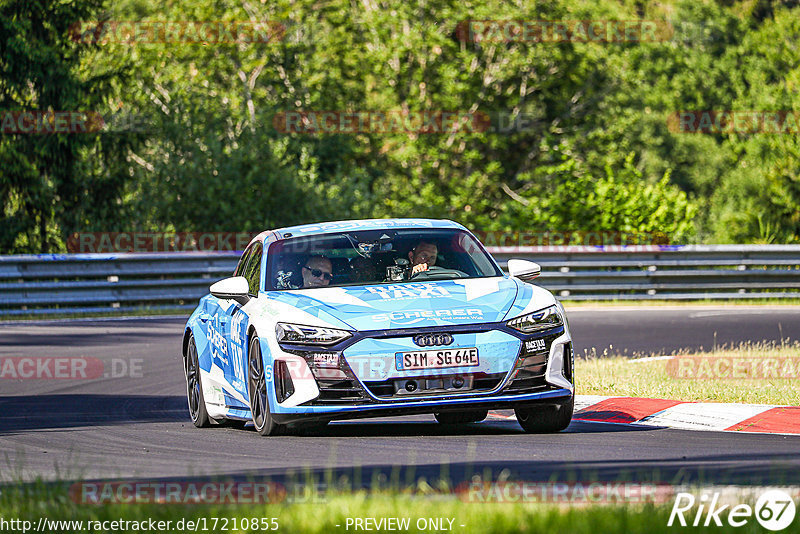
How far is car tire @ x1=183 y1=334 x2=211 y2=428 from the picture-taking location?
1031 cm

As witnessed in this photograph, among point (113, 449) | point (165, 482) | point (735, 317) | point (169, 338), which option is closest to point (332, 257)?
point (113, 449)

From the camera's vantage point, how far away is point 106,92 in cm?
3058

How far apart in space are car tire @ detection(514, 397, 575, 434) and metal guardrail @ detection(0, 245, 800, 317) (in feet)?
50.2

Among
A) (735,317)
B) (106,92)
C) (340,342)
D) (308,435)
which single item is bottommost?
(735,317)

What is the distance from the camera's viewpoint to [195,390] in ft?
34.6

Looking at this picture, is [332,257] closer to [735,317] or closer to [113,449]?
[113,449]

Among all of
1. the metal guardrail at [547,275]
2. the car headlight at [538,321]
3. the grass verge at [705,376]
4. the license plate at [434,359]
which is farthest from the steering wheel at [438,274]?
the metal guardrail at [547,275]

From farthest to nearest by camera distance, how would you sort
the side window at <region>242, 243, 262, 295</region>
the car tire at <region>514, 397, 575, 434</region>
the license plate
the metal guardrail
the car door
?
the metal guardrail < the side window at <region>242, 243, 262, 295</region> < the car door < the car tire at <region>514, 397, 575, 434</region> < the license plate

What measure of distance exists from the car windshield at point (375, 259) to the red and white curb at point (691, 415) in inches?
58.6

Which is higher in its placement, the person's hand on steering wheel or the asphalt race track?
the person's hand on steering wheel

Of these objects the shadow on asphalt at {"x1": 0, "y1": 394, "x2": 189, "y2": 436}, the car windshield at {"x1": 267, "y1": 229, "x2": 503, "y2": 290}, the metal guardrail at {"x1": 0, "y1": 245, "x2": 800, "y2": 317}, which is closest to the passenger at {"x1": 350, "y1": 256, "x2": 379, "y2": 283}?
the car windshield at {"x1": 267, "y1": 229, "x2": 503, "y2": 290}

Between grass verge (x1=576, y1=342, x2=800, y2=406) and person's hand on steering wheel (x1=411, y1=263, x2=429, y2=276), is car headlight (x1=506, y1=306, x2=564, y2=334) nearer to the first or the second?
person's hand on steering wheel (x1=411, y1=263, x2=429, y2=276)

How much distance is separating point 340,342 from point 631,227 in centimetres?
2516

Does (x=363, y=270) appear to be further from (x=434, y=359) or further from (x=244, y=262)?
(x=244, y=262)
